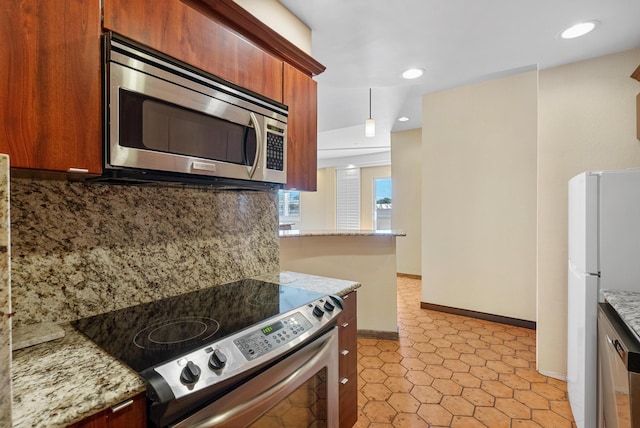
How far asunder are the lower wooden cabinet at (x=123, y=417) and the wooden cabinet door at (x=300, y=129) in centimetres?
109

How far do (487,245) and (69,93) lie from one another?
11.6ft

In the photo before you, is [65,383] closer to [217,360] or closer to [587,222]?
[217,360]

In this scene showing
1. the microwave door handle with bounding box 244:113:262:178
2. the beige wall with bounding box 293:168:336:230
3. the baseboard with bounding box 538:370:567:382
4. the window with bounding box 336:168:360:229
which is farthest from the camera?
the beige wall with bounding box 293:168:336:230

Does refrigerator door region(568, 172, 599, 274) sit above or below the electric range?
above

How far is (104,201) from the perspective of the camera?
117 cm

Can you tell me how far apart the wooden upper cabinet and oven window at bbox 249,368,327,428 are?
1271 millimetres

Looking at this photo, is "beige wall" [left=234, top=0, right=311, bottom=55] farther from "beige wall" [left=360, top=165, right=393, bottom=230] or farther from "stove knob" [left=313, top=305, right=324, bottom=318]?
"beige wall" [left=360, top=165, right=393, bottom=230]

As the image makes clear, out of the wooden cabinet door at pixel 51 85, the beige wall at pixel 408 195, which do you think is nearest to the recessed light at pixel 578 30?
the wooden cabinet door at pixel 51 85

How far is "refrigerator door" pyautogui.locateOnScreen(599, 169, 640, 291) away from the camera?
1453mm

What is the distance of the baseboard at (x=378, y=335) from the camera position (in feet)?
9.37

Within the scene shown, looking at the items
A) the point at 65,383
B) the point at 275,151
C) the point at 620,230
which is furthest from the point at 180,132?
the point at 620,230

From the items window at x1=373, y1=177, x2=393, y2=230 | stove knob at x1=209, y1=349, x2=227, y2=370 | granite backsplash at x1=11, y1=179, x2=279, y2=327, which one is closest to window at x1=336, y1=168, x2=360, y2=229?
window at x1=373, y1=177, x2=393, y2=230

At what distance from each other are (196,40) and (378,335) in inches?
107

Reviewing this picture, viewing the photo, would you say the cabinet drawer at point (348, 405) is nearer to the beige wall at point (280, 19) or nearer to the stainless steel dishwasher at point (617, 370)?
the stainless steel dishwasher at point (617, 370)
